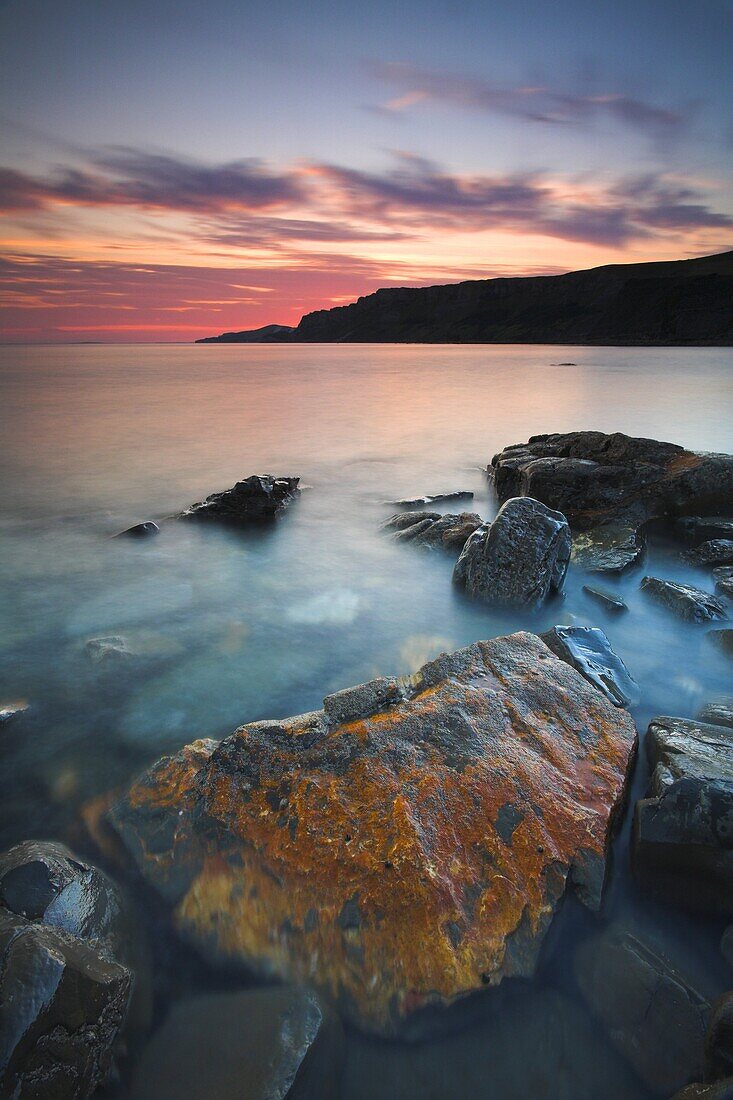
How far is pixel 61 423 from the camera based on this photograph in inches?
797

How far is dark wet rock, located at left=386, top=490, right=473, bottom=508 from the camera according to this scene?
10.7 meters

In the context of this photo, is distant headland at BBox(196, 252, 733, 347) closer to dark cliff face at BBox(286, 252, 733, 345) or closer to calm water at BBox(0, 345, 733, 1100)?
dark cliff face at BBox(286, 252, 733, 345)

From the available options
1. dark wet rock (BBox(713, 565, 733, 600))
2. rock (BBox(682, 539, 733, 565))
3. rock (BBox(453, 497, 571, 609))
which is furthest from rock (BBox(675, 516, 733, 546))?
rock (BBox(453, 497, 571, 609))

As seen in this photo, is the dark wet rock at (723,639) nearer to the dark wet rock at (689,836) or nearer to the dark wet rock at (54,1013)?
the dark wet rock at (689,836)

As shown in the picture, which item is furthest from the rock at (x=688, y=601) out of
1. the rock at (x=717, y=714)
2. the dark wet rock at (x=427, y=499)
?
the dark wet rock at (x=427, y=499)

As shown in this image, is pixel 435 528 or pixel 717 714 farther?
pixel 435 528

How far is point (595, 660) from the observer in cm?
476

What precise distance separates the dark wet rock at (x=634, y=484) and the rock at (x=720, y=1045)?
6.91 metres

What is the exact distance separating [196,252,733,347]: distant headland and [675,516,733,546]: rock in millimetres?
129602

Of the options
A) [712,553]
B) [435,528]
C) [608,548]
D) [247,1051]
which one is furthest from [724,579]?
[247,1051]

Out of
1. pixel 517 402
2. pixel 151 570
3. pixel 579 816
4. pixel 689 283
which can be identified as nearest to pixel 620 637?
pixel 579 816

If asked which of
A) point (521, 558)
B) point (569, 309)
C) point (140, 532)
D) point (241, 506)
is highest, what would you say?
point (569, 309)

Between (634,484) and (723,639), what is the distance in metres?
3.75

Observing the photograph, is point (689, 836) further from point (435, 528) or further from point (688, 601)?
point (435, 528)
